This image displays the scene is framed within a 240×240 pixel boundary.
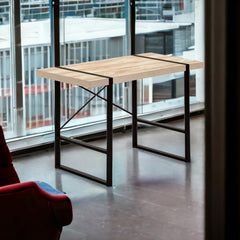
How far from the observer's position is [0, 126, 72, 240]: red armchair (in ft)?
5.79

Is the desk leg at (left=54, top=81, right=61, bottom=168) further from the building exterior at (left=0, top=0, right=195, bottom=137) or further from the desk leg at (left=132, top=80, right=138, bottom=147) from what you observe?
the desk leg at (left=132, top=80, right=138, bottom=147)

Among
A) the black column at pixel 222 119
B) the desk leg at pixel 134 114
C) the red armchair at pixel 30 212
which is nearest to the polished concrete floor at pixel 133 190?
the desk leg at pixel 134 114

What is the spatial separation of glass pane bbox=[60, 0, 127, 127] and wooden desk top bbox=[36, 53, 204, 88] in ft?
1.99

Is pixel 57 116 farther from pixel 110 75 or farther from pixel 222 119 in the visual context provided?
pixel 222 119

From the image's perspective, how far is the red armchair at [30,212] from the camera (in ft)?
5.79

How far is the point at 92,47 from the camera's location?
16.6ft

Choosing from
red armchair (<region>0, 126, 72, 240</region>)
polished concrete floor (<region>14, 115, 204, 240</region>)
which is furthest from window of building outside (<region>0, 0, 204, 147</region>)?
red armchair (<region>0, 126, 72, 240</region>)

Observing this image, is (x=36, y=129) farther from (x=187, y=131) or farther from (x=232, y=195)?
(x=232, y=195)

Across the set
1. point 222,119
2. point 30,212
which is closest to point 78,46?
point 30,212

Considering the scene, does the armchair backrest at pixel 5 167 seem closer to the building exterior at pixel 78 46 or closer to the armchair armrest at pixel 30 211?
the armchair armrest at pixel 30 211

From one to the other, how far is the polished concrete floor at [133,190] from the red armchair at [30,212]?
3.34 ft

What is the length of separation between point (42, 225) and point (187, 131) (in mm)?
2491

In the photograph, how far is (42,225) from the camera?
188 cm

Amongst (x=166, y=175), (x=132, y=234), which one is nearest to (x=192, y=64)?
(x=166, y=175)
